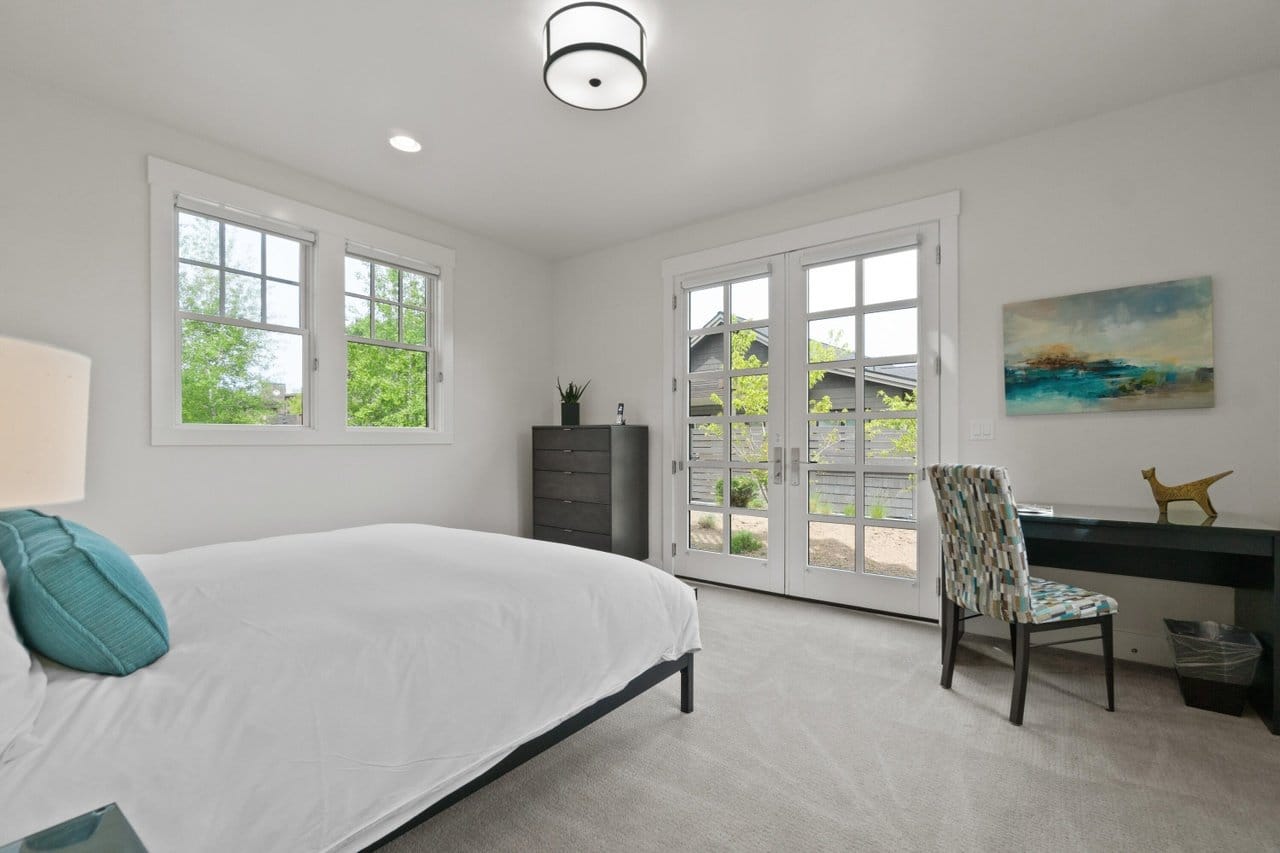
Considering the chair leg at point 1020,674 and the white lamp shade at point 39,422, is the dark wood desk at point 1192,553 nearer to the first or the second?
the chair leg at point 1020,674

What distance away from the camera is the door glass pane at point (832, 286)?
3.62 metres

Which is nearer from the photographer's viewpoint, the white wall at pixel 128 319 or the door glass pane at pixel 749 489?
the white wall at pixel 128 319

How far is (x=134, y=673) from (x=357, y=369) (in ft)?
9.82

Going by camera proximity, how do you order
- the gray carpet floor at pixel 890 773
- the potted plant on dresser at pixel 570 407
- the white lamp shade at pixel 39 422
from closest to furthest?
the white lamp shade at pixel 39 422
the gray carpet floor at pixel 890 773
the potted plant on dresser at pixel 570 407

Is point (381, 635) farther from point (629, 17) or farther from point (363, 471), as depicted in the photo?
point (363, 471)

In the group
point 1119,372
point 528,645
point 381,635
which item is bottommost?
point 528,645

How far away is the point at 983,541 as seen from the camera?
226cm

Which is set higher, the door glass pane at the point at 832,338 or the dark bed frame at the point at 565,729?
the door glass pane at the point at 832,338

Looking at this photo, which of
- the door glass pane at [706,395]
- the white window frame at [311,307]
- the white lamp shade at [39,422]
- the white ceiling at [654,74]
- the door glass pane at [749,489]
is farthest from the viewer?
the door glass pane at [706,395]

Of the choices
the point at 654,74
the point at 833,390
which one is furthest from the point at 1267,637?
the point at 654,74

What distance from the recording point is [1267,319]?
2490 mm

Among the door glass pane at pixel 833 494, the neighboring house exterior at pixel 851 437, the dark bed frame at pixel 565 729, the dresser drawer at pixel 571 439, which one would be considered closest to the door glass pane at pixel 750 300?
the neighboring house exterior at pixel 851 437

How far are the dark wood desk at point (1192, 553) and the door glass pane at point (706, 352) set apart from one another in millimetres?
2191

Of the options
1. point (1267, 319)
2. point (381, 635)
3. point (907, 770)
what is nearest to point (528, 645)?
→ point (381, 635)
